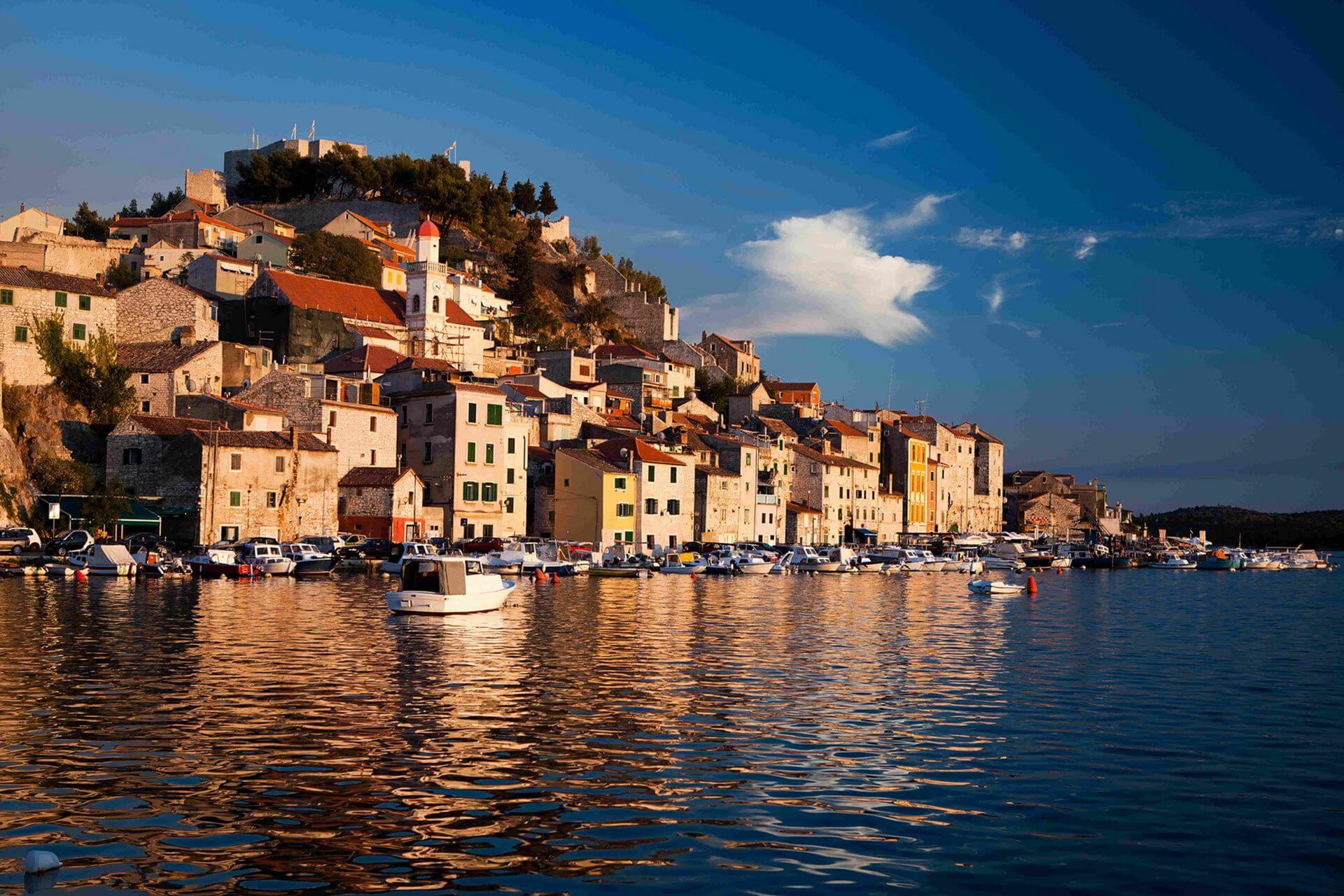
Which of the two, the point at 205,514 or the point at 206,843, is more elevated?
the point at 205,514

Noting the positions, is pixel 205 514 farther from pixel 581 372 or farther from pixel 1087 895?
pixel 1087 895

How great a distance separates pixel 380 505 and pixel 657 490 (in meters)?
20.5

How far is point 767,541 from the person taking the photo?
96688mm

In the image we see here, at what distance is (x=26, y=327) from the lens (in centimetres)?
6769

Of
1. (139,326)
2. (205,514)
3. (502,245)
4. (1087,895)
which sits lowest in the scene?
(1087,895)

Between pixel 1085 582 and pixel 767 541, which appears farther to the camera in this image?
pixel 767 541

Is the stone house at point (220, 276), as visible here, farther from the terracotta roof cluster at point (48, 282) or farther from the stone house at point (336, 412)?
the stone house at point (336, 412)

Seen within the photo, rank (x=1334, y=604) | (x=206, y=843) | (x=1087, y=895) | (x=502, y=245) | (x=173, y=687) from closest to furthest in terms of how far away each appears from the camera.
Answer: (x=1087, y=895) → (x=206, y=843) → (x=173, y=687) → (x=1334, y=604) → (x=502, y=245)

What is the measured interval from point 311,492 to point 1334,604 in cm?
5295

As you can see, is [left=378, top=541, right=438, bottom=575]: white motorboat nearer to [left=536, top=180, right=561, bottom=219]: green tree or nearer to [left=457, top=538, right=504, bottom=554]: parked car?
[left=457, top=538, right=504, bottom=554]: parked car

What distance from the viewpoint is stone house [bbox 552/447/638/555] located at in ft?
253

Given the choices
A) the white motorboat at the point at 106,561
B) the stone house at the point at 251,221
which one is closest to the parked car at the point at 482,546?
the white motorboat at the point at 106,561

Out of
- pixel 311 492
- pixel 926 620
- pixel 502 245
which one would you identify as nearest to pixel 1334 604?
pixel 926 620

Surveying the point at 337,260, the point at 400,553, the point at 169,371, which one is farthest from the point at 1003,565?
the point at 169,371
